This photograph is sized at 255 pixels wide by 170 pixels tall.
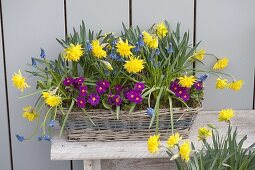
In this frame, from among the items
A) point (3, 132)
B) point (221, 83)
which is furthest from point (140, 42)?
point (3, 132)

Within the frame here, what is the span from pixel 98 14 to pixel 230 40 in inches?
15.2

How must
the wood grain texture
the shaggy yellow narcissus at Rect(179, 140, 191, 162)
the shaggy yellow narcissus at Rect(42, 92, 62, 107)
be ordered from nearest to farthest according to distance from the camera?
the shaggy yellow narcissus at Rect(179, 140, 191, 162)
the shaggy yellow narcissus at Rect(42, 92, 62, 107)
the wood grain texture

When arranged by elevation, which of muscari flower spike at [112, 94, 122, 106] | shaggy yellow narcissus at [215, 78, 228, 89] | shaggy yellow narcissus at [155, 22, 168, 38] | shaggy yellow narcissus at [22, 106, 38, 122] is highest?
shaggy yellow narcissus at [155, 22, 168, 38]

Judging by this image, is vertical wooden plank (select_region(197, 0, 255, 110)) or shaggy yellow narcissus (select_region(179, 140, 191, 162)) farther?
vertical wooden plank (select_region(197, 0, 255, 110))

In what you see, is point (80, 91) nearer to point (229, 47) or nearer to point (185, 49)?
point (185, 49)

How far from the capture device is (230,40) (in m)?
1.29

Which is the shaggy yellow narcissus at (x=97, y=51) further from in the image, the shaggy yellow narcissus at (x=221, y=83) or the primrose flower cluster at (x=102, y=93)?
the shaggy yellow narcissus at (x=221, y=83)

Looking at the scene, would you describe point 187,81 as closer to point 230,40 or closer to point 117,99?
point 117,99

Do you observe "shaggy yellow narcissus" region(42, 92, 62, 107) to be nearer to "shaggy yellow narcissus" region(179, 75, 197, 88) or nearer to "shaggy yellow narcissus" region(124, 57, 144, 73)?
"shaggy yellow narcissus" region(124, 57, 144, 73)

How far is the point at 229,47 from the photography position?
1295 millimetres

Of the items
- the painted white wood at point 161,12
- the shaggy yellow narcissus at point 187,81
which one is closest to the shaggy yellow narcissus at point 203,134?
the shaggy yellow narcissus at point 187,81

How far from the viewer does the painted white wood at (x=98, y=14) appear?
4.06ft

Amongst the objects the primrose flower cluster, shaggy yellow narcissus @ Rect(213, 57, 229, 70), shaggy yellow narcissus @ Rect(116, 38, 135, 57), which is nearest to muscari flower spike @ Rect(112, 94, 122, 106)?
the primrose flower cluster

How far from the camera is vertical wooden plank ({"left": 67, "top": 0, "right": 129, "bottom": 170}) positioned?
1.24 m
